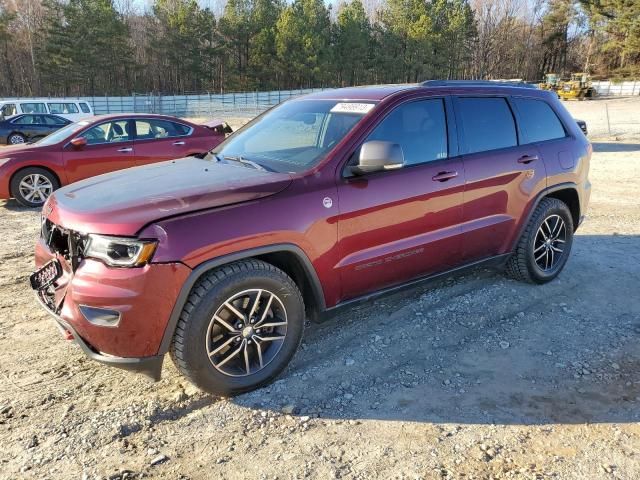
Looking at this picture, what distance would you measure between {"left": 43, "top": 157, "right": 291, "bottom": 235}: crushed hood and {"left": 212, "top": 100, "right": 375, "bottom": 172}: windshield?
0.74 feet

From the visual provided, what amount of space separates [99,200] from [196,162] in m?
1.02

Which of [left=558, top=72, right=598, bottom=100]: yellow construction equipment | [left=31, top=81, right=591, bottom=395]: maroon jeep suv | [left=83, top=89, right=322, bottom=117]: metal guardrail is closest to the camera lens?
[left=31, top=81, right=591, bottom=395]: maroon jeep suv

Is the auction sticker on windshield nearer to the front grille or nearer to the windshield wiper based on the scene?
the windshield wiper

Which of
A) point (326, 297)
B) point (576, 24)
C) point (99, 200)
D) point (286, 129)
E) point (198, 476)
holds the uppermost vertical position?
point (576, 24)

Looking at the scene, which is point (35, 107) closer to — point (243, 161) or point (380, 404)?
point (243, 161)

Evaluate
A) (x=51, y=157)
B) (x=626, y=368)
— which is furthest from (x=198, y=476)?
(x=51, y=157)

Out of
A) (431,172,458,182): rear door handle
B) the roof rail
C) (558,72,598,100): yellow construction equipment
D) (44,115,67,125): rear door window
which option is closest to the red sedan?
the roof rail

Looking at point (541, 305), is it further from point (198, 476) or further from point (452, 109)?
point (198, 476)

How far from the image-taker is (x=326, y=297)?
3416 millimetres

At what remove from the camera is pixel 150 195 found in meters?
3.05

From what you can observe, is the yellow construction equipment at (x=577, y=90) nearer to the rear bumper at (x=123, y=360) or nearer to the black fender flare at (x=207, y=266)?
the black fender flare at (x=207, y=266)

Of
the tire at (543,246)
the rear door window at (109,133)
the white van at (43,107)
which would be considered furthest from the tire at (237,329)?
the white van at (43,107)

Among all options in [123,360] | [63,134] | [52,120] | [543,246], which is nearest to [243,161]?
[123,360]

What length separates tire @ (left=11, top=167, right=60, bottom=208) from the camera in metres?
8.51
